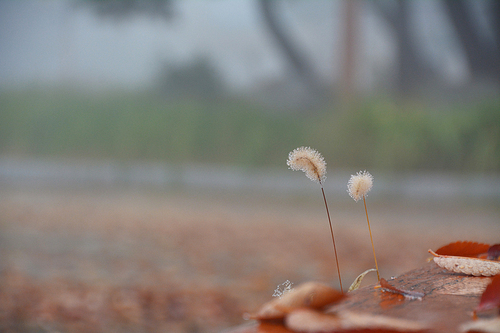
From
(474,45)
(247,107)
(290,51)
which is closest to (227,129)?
(247,107)

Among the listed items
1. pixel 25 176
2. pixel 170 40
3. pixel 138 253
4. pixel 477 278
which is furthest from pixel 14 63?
pixel 477 278

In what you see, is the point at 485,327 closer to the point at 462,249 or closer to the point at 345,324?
the point at 345,324

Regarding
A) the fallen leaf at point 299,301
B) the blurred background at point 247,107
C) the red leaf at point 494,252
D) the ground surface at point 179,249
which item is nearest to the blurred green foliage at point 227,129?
the blurred background at point 247,107

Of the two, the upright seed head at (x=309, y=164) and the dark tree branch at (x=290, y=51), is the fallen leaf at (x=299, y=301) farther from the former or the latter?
the dark tree branch at (x=290, y=51)

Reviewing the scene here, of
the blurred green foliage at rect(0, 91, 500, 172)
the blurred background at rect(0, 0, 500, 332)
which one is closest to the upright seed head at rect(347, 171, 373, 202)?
the blurred background at rect(0, 0, 500, 332)

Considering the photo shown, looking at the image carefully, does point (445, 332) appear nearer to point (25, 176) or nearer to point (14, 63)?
point (25, 176)

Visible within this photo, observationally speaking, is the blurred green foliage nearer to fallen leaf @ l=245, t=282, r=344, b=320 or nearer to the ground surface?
the ground surface
